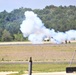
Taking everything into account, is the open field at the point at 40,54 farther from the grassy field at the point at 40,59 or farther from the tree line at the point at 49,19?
the tree line at the point at 49,19

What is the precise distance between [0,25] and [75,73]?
46.7 m

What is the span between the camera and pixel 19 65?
22625 millimetres

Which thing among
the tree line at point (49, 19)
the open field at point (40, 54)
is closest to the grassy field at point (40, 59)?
the open field at point (40, 54)

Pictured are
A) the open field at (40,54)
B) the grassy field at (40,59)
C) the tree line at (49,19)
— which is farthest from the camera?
the tree line at (49,19)

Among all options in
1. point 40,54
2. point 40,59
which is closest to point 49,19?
point 40,54

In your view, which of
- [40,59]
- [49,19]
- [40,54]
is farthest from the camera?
[49,19]

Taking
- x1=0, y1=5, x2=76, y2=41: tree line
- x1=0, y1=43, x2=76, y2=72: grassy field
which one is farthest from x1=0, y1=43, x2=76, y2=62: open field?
x1=0, y1=5, x2=76, y2=41: tree line

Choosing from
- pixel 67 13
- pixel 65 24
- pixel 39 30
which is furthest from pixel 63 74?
pixel 67 13

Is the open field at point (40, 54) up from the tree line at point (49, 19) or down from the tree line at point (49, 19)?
down

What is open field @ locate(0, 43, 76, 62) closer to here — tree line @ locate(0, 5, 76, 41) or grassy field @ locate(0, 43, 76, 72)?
grassy field @ locate(0, 43, 76, 72)

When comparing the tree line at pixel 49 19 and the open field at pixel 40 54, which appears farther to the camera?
the tree line at pixel 49 19

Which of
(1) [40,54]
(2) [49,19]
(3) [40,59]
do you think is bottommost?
(1) [40,54]

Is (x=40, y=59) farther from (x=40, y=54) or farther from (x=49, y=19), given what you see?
(x=49, y=19)

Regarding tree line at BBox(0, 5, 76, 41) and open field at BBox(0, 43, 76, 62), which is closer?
open field at BBox(0, 43, 76, 62)
